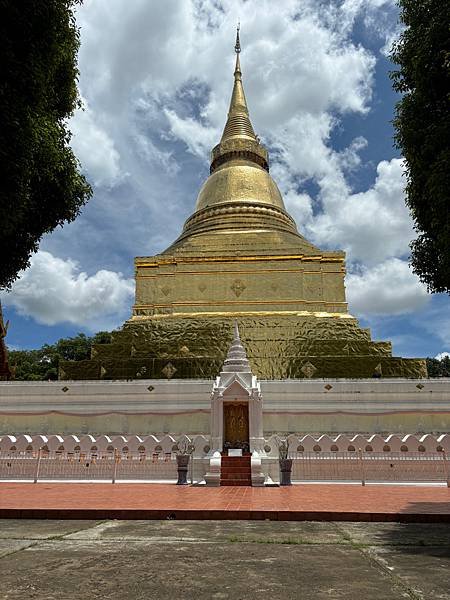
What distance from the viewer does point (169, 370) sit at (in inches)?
711

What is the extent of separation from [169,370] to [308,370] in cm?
499

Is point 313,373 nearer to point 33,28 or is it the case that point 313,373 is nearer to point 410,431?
point 410,431

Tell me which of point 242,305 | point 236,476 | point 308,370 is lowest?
Result: point 236,476

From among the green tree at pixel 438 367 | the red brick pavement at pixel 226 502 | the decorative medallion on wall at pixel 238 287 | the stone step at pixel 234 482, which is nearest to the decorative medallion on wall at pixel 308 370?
the decorative medallion on wall at pixel 238 287

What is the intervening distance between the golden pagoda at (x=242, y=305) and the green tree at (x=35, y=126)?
34.2 ft

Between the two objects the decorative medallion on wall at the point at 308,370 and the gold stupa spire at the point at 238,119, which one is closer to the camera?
the decorative medallion on wall at the point at 308,370

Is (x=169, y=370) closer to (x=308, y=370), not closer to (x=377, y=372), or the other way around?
(x=308, y=370)

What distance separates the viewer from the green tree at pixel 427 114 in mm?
6727

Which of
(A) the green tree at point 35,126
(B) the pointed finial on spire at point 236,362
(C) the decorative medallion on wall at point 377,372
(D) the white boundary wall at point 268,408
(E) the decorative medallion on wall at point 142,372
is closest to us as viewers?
(A) the green tree at point 35,126

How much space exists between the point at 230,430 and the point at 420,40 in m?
9.84

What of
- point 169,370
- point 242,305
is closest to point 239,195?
point 242,305

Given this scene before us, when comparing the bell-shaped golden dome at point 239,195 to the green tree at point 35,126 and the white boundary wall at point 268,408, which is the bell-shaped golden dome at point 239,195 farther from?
the green tree at point 35,126

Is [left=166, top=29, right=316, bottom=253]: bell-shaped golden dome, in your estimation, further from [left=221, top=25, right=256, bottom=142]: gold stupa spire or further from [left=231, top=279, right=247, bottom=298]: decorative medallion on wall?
[left=231, top=279, right=247, bottom=298]: decorative medallion on wall

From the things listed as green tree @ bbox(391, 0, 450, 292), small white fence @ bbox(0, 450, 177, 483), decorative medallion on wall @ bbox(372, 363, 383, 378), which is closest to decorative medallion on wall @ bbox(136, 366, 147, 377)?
small white fence @ bbox(0, 450, 177, 483)
